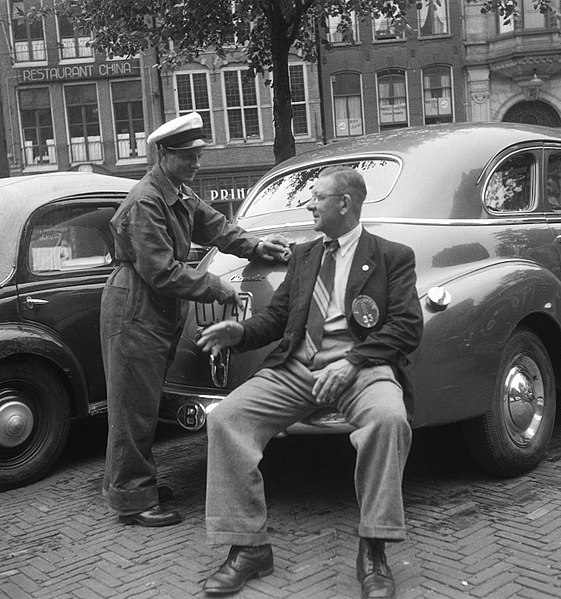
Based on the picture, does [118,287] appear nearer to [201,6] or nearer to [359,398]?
[359,398]

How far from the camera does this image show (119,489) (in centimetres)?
390

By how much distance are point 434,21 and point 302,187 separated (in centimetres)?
2626

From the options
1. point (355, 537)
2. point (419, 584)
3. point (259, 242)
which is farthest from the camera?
point (259, 242)

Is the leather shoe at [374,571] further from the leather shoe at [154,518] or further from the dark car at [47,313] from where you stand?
the dark car at [47,313]

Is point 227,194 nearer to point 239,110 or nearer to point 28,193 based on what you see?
point 239,110

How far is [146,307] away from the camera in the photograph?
3865 mm

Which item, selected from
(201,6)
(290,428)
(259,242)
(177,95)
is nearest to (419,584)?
(290,428)

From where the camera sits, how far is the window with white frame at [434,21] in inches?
1121

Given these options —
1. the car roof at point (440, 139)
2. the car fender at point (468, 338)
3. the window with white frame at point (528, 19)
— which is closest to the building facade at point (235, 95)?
the window with white frame at point (528, 19)

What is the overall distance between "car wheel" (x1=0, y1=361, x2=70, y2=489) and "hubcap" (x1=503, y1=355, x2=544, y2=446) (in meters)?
2.66

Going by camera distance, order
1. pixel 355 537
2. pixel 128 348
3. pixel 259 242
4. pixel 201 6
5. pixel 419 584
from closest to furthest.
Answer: pixel 419 584 → pixel 355 537 → pixel 128 348 → pixel 259 242 → pixel 201 6

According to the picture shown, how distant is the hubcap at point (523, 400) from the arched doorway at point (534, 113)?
84.5 feet

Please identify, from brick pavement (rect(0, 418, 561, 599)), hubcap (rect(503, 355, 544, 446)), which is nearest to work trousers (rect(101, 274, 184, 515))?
brick pavement (rect(0, 418, 561, 599))

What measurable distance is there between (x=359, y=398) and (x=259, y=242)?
4.05ft
